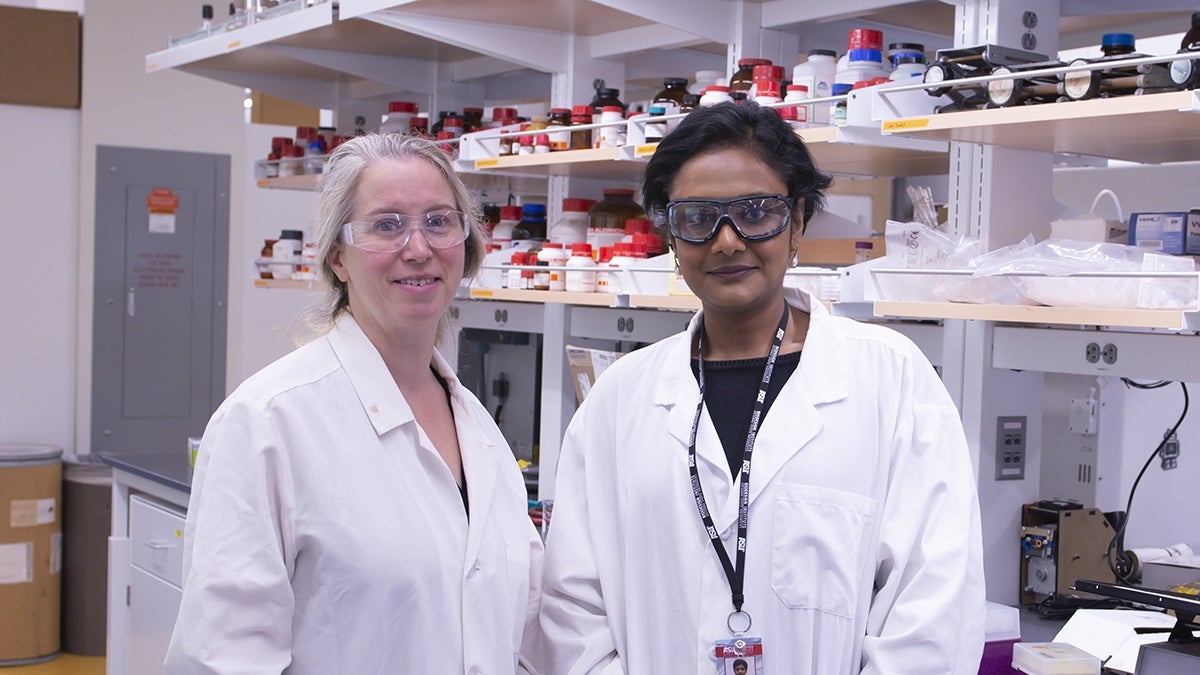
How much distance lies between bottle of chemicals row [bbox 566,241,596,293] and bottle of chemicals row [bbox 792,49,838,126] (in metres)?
0.71

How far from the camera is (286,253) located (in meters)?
4.52

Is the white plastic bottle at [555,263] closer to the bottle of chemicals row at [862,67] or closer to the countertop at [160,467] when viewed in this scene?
the bottle of chemicals row at [862,67]

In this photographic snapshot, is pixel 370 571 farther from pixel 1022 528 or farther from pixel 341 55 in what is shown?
pixel 341 55

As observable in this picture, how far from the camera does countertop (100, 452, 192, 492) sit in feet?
12.1

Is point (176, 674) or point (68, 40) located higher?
point (68, 40)

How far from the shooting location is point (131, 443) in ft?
19.0

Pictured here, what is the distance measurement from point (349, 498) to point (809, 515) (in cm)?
59

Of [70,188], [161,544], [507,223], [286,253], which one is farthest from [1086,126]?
[70,188]

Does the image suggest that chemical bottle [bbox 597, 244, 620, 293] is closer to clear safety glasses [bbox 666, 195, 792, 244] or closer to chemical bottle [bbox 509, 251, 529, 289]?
chemical bottle [bbox 509, 251, 529, 289]

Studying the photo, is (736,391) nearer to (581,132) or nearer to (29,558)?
(581,132)

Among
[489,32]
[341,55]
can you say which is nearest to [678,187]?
[489,32]

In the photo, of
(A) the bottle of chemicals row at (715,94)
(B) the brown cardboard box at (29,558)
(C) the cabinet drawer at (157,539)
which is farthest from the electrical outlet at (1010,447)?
(B) the brown cardboard box at (29,558)

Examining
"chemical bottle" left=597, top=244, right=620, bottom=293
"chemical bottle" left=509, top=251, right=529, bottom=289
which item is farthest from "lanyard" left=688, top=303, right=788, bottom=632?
"chemical bottle" left=509, top=251, right=529, bottom=289

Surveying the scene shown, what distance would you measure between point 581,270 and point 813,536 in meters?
1.60
